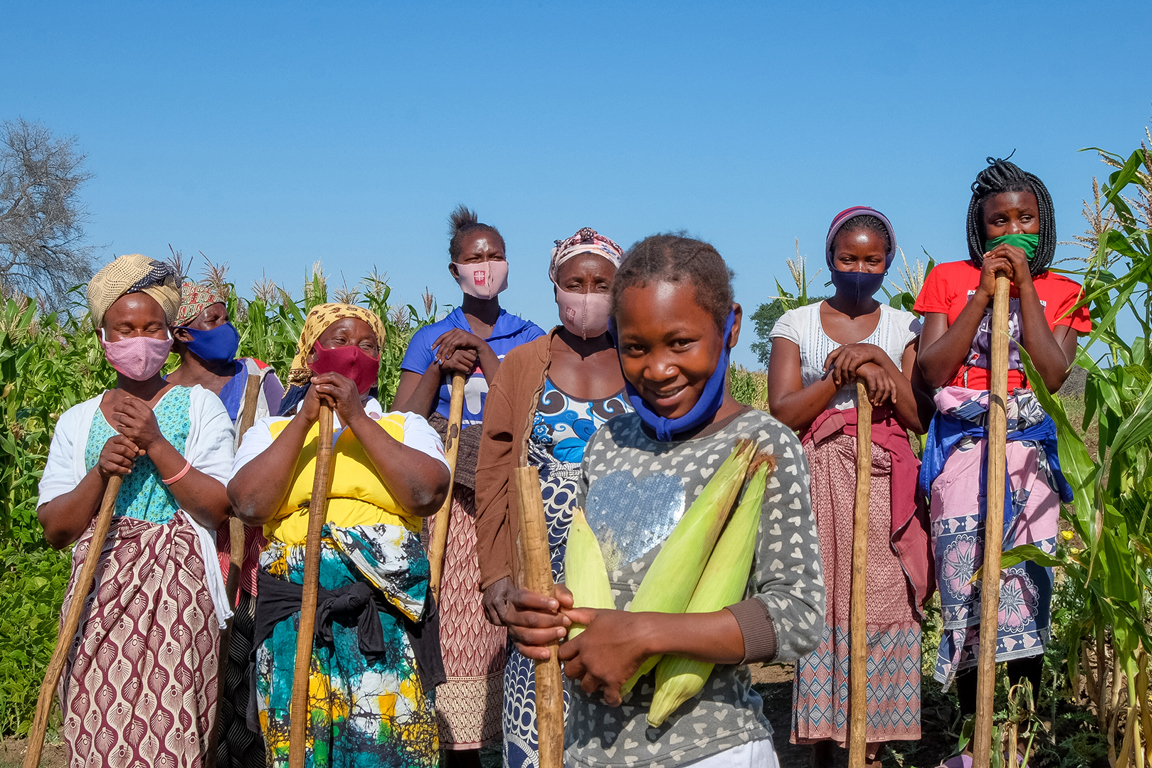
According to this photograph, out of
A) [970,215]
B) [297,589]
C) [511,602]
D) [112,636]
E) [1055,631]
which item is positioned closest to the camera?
[511,602]

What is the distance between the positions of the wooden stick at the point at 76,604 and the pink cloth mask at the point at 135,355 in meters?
0.46

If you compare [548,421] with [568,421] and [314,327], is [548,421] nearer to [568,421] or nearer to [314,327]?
[568,421]

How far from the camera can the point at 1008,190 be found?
3953 mm

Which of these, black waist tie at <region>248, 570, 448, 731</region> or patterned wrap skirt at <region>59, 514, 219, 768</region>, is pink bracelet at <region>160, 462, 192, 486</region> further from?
black waist tie at <region>248, 570, 448, 731</region>

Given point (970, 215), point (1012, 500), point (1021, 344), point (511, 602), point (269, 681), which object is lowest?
point (269, 681)

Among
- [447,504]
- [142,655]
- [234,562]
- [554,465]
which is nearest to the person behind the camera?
[554,465]

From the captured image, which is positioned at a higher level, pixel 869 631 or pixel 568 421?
pixel 568 421

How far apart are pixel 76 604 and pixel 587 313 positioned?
200cm

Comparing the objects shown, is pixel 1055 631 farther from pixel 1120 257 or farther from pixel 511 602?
pixel 511 602

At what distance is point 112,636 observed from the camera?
346cm

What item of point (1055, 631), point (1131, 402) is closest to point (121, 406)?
point (1131, 402)

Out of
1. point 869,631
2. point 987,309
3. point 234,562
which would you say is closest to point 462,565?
point 234,562

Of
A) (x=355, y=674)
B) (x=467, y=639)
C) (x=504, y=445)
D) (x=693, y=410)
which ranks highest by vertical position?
(x=504, y=445)

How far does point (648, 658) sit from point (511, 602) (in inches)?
12.9
